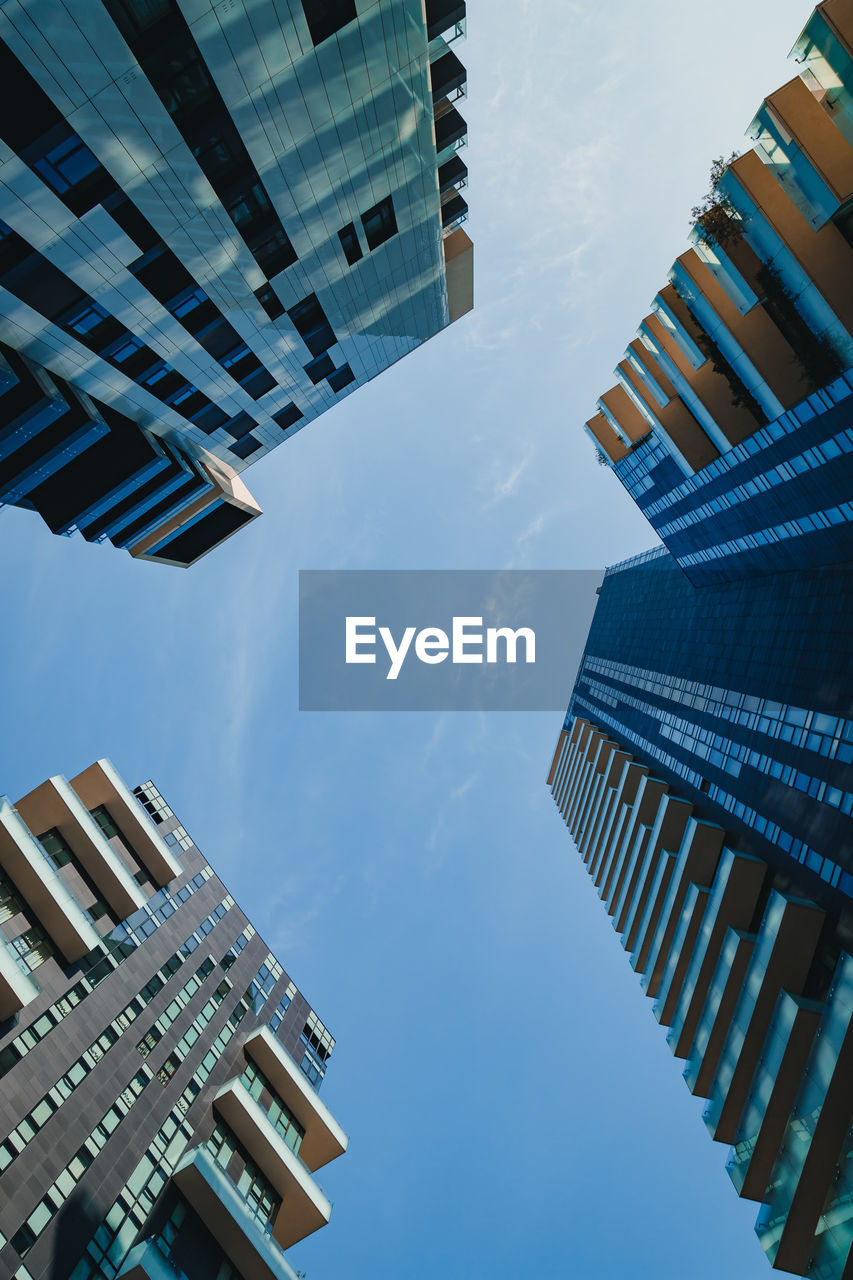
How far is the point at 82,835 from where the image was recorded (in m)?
35.8

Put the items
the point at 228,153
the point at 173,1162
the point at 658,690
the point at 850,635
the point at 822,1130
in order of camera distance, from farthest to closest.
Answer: the point at 658,690
the point at 850,635
the point at 173,1162
the point at 822,1130
the point at 228,153

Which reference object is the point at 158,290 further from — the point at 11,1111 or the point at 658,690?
the point at 658,690

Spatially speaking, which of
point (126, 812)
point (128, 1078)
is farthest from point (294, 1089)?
point (126, 812)

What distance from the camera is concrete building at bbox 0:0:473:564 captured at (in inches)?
716

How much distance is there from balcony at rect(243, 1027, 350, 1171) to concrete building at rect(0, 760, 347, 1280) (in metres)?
0.14

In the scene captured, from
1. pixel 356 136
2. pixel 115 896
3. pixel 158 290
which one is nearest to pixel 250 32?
Result: pixel 356 136

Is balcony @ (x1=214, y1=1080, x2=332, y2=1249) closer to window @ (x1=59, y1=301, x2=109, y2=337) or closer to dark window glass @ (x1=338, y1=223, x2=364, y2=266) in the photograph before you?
window @ (x1=59, y1=301, x2=109, y2=337)

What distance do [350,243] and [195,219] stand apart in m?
9.75

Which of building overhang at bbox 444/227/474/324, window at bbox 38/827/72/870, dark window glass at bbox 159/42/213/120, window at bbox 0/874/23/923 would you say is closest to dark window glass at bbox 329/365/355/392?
building overhang at bbox 444/227/474/324

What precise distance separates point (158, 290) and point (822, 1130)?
1746 inches

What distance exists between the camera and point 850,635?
33906 mm

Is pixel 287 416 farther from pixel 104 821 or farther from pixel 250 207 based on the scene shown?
pixel 104 821

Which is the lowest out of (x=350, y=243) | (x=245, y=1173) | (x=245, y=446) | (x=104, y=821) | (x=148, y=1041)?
(x=245, y=1173)

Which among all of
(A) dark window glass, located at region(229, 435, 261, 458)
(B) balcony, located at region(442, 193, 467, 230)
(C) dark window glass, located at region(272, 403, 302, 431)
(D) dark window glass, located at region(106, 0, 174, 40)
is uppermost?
(B) balcony, located at region(442, 193, 467, 230)
